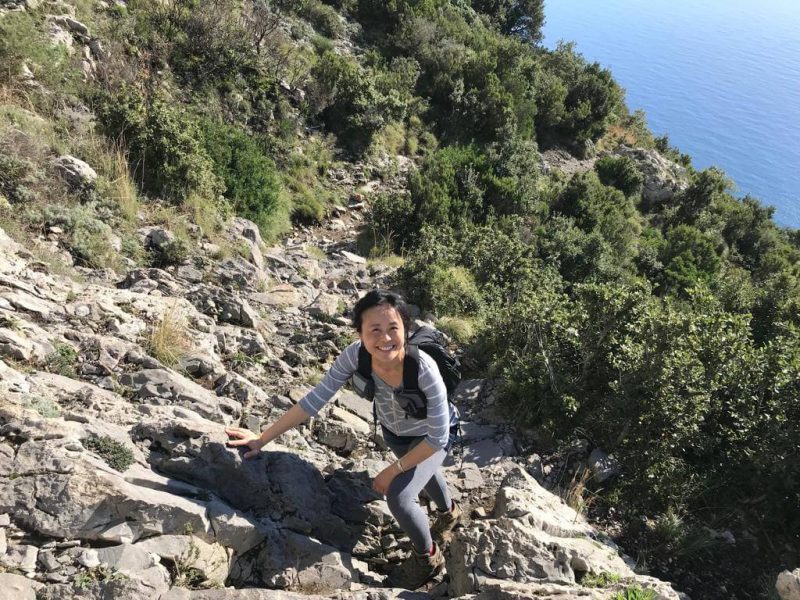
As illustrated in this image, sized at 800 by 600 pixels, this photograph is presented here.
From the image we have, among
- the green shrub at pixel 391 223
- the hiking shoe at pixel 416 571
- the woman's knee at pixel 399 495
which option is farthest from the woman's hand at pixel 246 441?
the green shrub at pixel 391 223

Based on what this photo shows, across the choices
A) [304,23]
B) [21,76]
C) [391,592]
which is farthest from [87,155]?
[304,23]

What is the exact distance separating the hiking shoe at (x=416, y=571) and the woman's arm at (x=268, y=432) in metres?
1.12

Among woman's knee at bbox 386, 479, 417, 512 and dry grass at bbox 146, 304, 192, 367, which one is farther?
dry grass at bbox 146, 304, 192, 367

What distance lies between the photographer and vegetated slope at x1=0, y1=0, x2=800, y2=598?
495 centimetres

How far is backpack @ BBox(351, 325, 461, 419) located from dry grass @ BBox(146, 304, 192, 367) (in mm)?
2372

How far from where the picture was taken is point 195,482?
3342 millimetres

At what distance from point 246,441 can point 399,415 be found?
104 cm

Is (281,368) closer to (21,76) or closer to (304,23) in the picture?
(21,76)

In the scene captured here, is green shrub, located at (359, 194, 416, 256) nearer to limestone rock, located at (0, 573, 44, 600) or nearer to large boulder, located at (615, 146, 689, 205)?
limestone rock, located at (0, 573, 44, 600)

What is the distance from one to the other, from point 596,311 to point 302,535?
161 inches

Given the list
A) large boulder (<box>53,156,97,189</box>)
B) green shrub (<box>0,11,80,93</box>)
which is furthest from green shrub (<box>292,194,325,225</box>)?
large boulder (<box>53,156,97,189</box>)

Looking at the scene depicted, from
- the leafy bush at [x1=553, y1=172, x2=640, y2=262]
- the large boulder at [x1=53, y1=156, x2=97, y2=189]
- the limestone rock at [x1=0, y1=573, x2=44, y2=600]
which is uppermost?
the leafy bush at [x1=553, y1=172, x2=640, y2=262]

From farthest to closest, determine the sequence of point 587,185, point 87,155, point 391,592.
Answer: point 587,185 → point 87,155 → point 391,592

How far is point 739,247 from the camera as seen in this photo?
95.9 ft
